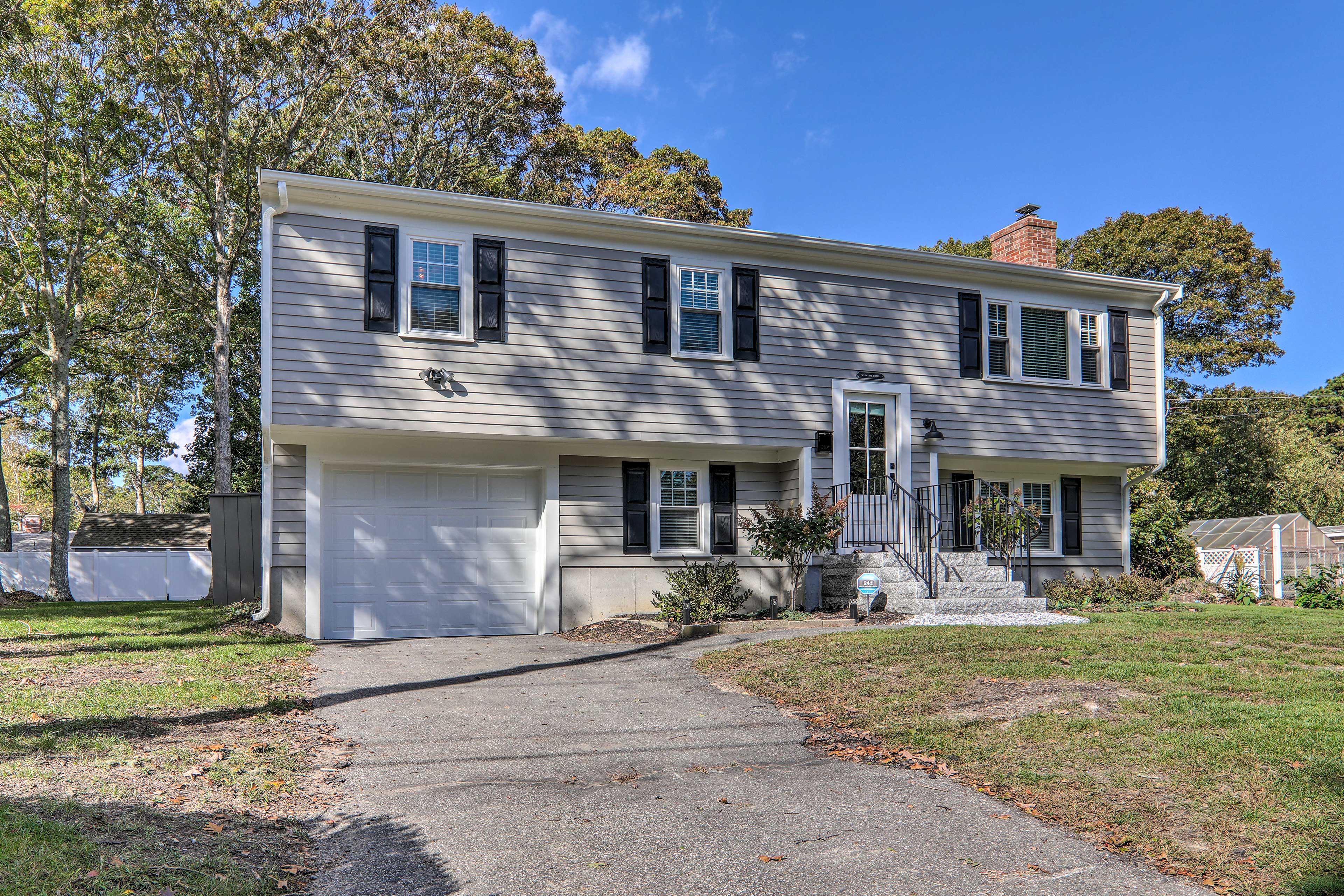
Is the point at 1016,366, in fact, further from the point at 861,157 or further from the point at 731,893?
the point at 731,893

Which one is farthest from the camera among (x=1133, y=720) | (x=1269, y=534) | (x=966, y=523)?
(x=1269, y=534)

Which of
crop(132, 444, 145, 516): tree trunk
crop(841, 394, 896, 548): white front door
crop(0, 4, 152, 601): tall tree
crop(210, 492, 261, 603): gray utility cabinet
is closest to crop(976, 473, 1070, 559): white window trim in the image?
crop(841, 394, 896, 548): white front door

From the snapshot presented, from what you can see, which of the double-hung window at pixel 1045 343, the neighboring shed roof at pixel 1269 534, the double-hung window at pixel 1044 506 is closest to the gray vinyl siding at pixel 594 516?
the double-hung window at pixel 1044 506

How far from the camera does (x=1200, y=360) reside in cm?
2816

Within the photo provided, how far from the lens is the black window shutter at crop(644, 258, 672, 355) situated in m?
12.2

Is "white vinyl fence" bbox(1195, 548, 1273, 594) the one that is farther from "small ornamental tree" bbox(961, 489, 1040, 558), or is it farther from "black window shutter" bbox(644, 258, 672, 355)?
"black window shutter" bbox(644, 258, 672, 355)

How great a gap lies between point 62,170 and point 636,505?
14.0 meters

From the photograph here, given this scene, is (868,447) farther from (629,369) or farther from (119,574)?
(119,574)

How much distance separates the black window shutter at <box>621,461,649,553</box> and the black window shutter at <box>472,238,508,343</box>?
2.68 meters

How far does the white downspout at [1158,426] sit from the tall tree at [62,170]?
19.1 metres

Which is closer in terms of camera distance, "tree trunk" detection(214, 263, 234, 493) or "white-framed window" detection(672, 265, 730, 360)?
"white-framed window" detection(672, 265, 730, 360)

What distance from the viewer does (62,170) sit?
696 inches

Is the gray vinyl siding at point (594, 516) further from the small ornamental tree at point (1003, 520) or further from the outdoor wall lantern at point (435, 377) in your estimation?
the small ornamental tree at point (1003, 520)

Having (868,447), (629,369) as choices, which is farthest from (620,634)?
(868,447)
